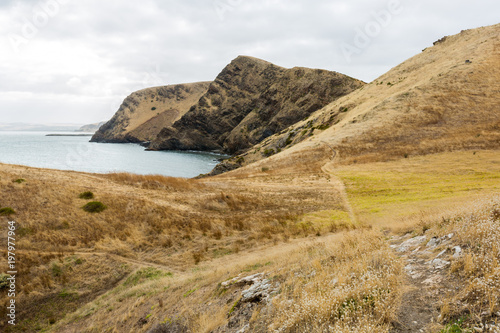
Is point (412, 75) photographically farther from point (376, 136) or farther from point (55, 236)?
point (55, 236)

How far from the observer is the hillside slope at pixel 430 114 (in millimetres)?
45906

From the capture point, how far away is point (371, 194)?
2792cm

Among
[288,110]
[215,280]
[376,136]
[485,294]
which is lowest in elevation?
[215,280]

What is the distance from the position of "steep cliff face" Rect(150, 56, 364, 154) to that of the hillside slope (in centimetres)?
4619

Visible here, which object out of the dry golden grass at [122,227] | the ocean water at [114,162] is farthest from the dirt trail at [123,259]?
the ocean water at [114,162]

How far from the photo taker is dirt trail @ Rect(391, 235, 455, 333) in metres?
5.07

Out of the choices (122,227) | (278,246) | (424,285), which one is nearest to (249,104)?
(122,227)

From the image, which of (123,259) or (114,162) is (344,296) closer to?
(123,259)

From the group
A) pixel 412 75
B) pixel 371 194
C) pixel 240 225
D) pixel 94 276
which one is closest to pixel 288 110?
pixel 412 75

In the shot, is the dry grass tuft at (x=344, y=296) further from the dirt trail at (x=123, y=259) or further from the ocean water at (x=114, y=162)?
the ocean water at (x=114, y=162)

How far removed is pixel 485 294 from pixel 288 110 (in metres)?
121

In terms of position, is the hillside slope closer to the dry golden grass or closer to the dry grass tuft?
the dry golden grass

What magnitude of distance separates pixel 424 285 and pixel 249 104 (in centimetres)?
14720

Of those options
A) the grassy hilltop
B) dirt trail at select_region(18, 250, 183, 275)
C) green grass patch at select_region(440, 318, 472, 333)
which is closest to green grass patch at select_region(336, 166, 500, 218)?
the grassy hilltop
